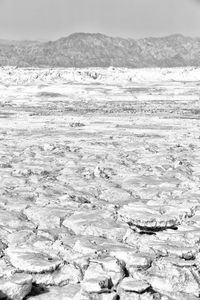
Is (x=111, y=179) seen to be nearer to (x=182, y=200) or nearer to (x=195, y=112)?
(x=182, y=200)

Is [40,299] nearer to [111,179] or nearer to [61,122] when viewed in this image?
[111,179]

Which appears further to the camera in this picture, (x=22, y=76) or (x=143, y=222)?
(x=22, y=76)

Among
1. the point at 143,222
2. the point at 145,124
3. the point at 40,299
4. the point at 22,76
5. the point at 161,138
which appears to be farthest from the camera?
the point at 22,76

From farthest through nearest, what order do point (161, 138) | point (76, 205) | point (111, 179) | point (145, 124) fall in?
point (145, 124) → point (161, 138) → point (111, 179) → point (76, 205)

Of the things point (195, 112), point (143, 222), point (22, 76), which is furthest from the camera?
point (22, 76)

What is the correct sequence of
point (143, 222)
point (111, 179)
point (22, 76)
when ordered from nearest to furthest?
point (143, 222)
point (111, 179)
point (22, 76)

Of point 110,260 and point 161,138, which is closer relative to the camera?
point 110,260

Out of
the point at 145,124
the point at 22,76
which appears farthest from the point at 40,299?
the point at 22,76

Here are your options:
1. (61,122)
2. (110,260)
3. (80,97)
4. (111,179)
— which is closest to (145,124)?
(61,122)
